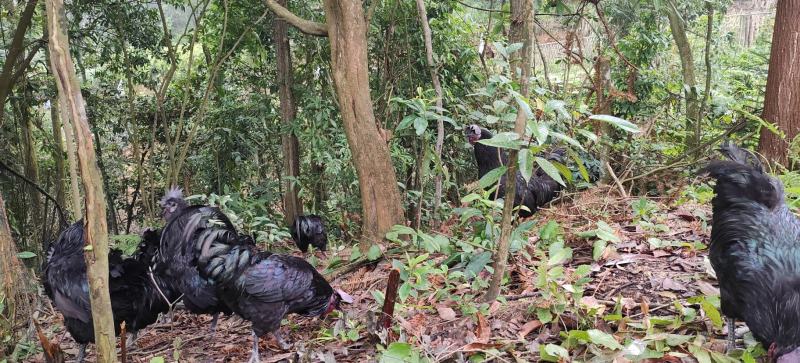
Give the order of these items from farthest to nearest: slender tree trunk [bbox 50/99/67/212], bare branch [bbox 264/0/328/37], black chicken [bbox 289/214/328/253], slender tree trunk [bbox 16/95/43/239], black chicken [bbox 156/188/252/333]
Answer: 1. slender tree trunk [bbox 50/99/67/212]
2. slender tree trunk [bbox 16/95/43/239]
3. black chicken [bbox 289/214/328/253]
4. bare branch [bbox 264/0/328/37]
5. black chicken [bbox 156/188/252/333]

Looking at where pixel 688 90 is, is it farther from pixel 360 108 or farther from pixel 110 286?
pixel 110 286

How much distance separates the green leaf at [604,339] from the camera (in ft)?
8.54

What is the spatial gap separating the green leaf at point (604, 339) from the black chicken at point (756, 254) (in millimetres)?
536

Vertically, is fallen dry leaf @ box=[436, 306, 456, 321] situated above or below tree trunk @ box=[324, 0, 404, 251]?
below

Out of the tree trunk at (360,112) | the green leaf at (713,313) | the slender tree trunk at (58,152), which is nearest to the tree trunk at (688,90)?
the tree trunk at (360,112)

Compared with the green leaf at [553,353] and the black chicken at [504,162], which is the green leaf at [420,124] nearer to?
the green leaf at [553,353]

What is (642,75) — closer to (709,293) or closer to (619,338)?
(709,293)

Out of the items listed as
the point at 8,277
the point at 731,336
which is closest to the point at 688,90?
the point at 731,336

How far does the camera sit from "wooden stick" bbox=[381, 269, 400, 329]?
3.01 meters

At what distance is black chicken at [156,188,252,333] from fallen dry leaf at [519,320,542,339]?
81.7 inches

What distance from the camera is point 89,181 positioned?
7.26 feet

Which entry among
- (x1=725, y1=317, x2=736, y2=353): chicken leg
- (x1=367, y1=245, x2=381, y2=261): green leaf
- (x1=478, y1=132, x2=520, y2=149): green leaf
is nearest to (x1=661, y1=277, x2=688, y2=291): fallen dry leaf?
(x1=725, y1=317, x2=736, y2=353): chicken leg

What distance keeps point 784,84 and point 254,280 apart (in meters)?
5.35

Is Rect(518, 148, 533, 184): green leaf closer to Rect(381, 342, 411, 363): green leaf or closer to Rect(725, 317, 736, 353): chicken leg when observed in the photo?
Rect(381, 342, 411, 363): green leaf
